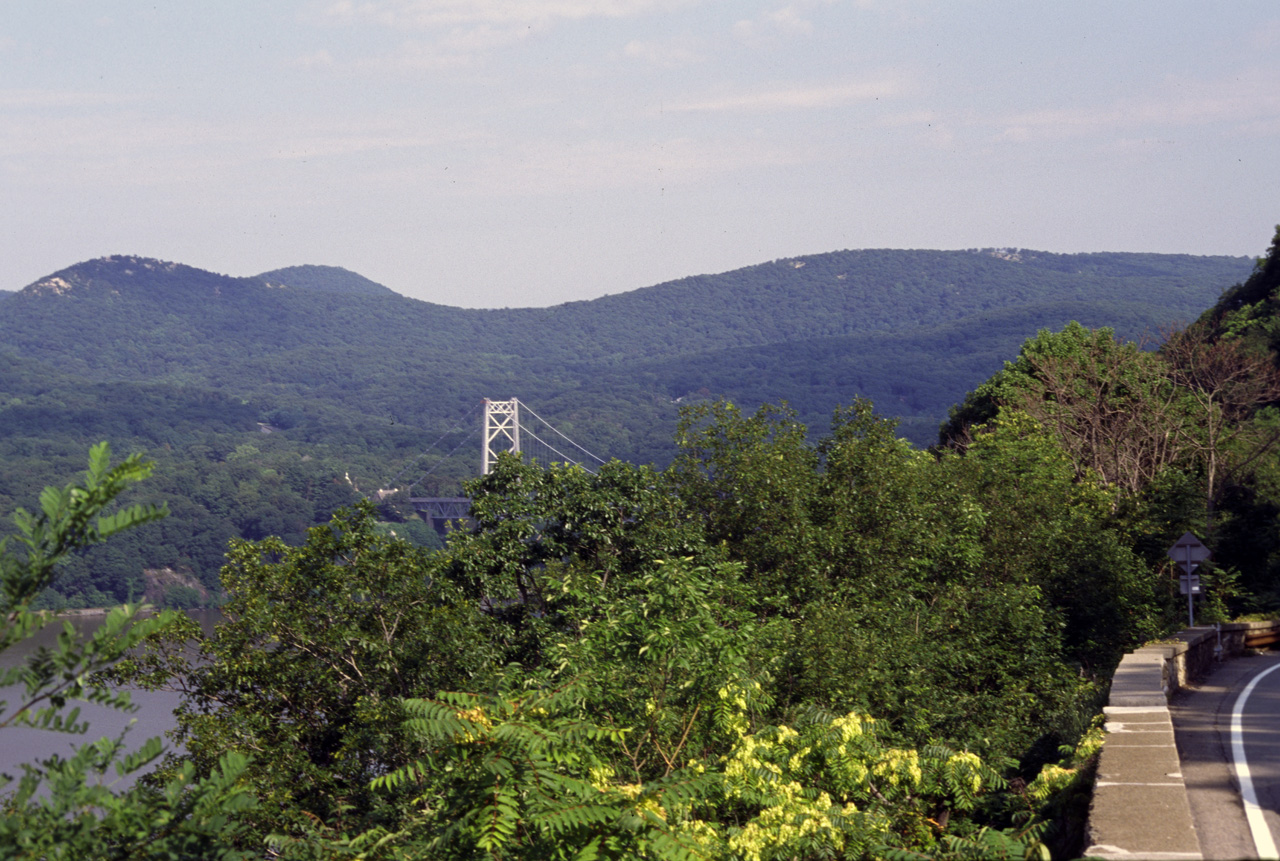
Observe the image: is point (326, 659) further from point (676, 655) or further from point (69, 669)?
point (69, 669)

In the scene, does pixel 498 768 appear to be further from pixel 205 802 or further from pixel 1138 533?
pixel 1138 533

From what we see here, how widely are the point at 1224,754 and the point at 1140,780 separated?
129 inches

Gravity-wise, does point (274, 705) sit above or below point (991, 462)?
below

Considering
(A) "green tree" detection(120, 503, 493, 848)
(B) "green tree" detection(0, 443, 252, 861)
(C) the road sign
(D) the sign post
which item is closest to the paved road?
(D) the sign post

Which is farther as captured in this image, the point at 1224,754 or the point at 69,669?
the point at 1224,754

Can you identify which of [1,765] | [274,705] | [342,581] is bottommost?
[1,765]

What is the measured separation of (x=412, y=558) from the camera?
17.1 meters

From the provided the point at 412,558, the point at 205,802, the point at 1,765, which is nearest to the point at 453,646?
the point at 412,558

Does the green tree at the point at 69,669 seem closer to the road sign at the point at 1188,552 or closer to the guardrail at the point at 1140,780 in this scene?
the guardrail at the point at 1140,780

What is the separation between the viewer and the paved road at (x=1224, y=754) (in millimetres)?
6953

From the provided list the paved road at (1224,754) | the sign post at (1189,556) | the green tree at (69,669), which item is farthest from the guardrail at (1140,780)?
the sign post at (1189,556)

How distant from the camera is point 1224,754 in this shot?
9.53 m

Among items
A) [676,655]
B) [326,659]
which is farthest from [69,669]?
[326,659]

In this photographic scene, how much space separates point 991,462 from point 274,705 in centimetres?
1479
